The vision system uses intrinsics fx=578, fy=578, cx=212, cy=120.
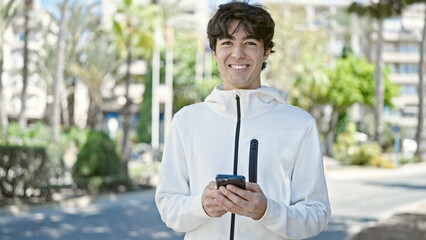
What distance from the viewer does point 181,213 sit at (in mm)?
2064

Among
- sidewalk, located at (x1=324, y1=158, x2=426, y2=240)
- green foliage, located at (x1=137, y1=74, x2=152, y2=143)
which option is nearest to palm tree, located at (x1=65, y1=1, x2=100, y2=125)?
green foliage, located at (x1=137, y1=74, x2=152, y2=143)

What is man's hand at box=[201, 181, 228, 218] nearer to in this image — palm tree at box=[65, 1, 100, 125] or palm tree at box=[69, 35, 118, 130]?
palm tree at box=[65, 1, 100, 125]

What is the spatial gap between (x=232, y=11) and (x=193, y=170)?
0.62 metres

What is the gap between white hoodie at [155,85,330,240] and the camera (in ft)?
6.79

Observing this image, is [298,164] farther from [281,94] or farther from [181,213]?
[181,213]

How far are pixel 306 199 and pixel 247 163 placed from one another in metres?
0.25

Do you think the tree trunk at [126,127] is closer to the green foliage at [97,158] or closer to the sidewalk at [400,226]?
the green foliage at [97,158]

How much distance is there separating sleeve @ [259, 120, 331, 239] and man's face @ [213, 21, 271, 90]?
306 mm

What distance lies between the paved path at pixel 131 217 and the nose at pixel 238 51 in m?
7.81

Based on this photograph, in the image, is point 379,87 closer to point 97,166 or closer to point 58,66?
point 58,66

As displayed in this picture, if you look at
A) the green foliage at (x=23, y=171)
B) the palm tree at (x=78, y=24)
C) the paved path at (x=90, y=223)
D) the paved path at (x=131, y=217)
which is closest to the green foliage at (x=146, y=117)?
the palm tree at (x=78, y=24)

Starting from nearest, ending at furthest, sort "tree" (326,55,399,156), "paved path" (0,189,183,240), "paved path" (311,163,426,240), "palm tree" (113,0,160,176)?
"paved path" (0,189,183,240) < "paved path" (311,163,426,240) < "palm tree" (113,0,160,176) < "tree" (326,55,399,156)

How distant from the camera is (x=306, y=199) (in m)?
2.08

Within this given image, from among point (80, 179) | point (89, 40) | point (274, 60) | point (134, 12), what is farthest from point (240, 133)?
point (89, 40)
